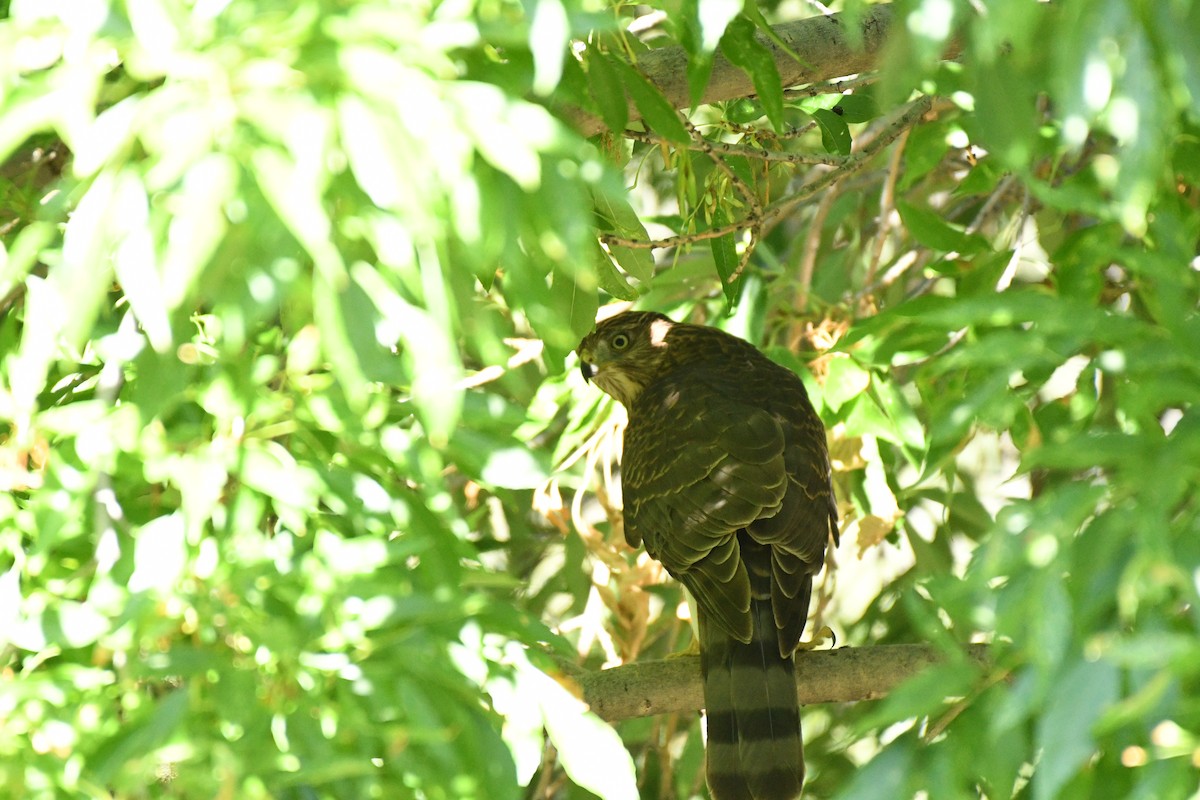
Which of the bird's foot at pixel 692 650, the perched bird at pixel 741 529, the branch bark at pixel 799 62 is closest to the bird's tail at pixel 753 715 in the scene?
the perched bird at pixel 741 529

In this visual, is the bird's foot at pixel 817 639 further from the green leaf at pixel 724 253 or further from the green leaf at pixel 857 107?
the green leaf at pixel 857 107

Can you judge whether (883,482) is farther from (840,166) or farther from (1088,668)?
(1088,668)

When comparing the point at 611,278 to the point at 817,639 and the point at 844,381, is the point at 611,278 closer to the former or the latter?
the point at 844,381

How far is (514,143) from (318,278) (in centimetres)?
23

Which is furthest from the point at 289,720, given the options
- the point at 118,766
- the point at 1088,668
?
the point at 1088,668

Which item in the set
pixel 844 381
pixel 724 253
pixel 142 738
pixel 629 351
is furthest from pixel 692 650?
pixel 142 738

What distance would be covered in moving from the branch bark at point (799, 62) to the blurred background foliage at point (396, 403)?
368 millimetres

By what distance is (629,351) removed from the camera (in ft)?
16.4

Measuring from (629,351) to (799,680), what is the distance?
160 cm

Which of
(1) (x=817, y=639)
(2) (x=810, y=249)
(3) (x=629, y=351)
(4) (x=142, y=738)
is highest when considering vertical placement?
(4) (x=142, y=738)

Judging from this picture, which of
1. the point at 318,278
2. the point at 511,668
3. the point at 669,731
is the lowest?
the point at 669,731

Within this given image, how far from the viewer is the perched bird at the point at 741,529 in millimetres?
3609

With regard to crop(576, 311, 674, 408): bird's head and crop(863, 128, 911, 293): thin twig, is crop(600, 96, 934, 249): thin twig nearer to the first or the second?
crop(863, 128, 911, 293): thin twig

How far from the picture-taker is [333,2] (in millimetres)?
1421
